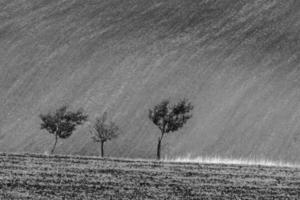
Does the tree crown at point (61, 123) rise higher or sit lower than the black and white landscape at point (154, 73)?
lower

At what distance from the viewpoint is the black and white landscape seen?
12381 centimetres

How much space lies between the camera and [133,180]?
4759cm

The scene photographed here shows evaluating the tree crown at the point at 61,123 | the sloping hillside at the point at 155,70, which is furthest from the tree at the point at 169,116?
the sloping hillside at the point at 155,70

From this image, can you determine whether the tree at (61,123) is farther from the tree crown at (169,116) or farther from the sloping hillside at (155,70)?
the sloping hillside at (155,70)

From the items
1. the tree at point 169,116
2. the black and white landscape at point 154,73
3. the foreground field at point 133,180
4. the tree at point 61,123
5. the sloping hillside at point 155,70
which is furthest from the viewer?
the sloping hillside at point 155,70

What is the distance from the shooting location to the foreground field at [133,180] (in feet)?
134

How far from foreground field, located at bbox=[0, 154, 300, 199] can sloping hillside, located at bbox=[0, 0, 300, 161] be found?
189 feet

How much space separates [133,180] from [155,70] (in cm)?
10758

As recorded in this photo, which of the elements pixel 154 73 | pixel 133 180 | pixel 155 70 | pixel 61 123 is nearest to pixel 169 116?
pixel 61 123

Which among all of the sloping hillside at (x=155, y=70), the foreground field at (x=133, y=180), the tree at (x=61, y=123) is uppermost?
the sloping hillside at (x=155, y=70)

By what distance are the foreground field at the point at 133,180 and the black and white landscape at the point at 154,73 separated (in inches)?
1092

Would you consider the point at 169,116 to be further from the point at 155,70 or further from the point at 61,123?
the point at 155,70

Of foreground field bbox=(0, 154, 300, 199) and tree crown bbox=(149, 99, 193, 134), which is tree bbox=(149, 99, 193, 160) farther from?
foreground field bbox=(0, 154, 300, 199)

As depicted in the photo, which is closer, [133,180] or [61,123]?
[133,180]
